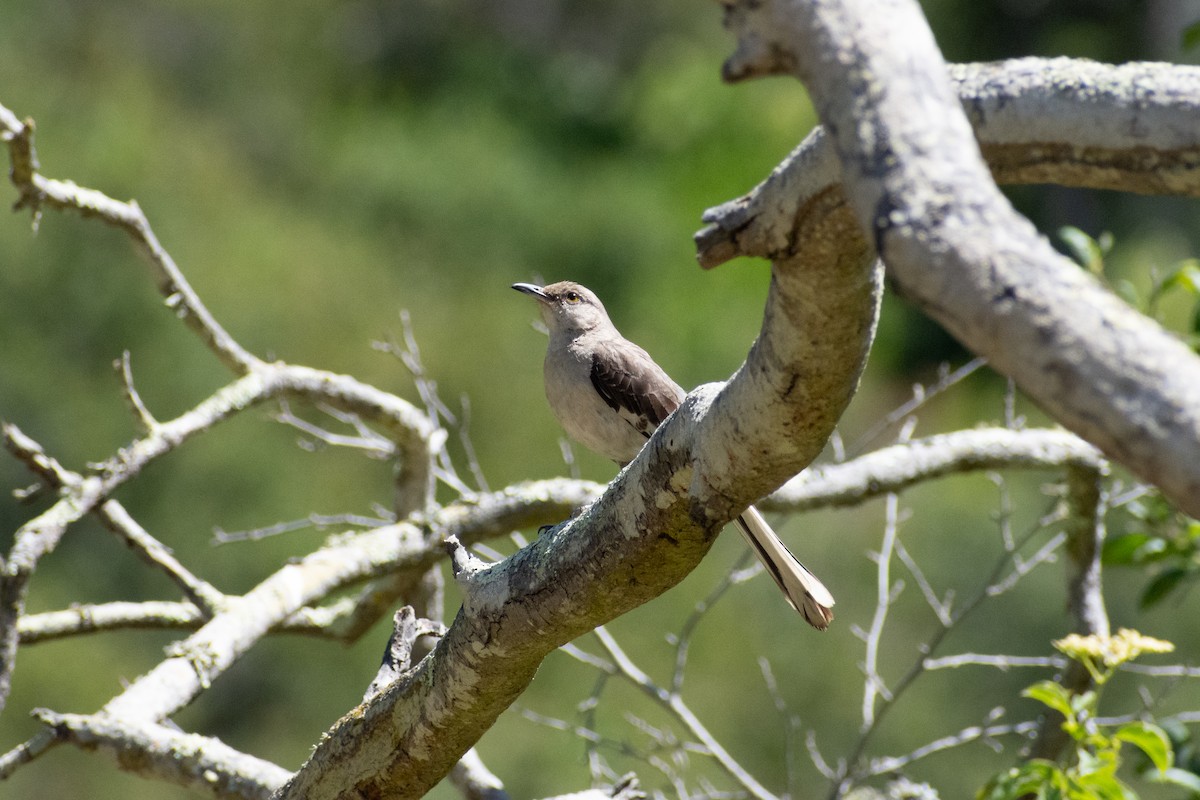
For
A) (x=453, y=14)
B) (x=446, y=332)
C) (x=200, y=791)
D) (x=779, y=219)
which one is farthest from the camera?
(x=453, y=14)

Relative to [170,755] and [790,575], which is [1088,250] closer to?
[790,575]

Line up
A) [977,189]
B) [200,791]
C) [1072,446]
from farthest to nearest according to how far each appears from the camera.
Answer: [1072,446] < [200,791] < [977,189]

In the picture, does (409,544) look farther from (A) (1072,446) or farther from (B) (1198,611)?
(B) (1198,611)

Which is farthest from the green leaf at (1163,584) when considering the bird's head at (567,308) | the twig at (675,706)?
the bird's head at (567,308)

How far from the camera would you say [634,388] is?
4.89 metres

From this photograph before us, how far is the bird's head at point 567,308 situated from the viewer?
17.6 ft

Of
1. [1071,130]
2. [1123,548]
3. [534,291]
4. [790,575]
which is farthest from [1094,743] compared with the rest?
[534,291]

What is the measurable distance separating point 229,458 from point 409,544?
1579 centimetres

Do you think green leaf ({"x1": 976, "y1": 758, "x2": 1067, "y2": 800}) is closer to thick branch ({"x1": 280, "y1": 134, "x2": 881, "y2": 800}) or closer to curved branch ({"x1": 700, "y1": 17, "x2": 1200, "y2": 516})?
thick branch ({"x1": 280, "y1": 134, "x2": 881, "y2": 800})

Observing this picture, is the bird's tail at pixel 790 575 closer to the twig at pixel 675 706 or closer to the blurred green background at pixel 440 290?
the twig at pixel 675 706

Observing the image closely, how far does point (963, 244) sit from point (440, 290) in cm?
2395

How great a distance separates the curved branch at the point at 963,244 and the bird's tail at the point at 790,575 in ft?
5.16

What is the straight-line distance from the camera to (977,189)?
4.84 feet

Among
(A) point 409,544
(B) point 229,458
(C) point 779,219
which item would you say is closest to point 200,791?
(A) point 409,544
